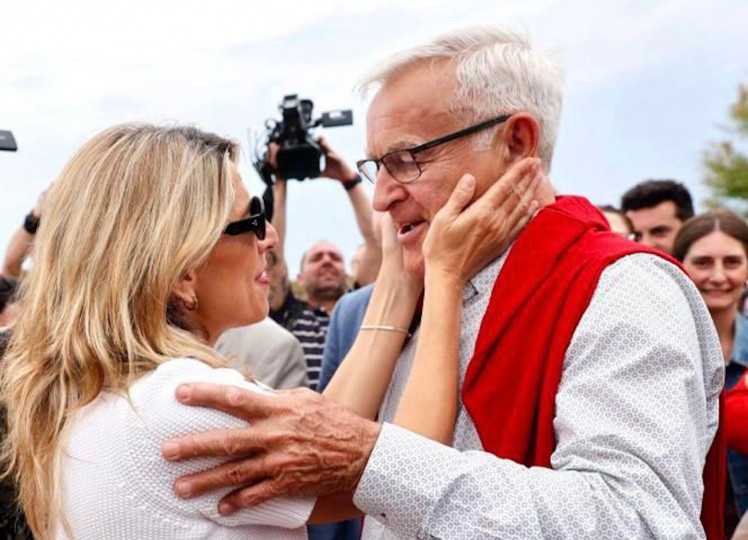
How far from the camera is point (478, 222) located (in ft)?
6.95

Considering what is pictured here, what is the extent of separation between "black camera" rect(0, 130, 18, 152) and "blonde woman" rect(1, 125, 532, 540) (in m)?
1.95

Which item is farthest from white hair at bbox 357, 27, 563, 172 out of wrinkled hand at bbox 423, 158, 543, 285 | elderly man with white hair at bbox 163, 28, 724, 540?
wrinkled hand at bbox 423, 158, 543, 285

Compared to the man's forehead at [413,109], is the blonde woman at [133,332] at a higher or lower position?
lower

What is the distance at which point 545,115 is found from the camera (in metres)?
2.26

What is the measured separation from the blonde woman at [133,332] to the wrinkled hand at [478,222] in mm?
16

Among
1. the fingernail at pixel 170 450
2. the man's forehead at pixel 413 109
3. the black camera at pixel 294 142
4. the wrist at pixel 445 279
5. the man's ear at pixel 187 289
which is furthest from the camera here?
the black camera at pixel 294 142

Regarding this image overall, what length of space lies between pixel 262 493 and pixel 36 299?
2.05ft

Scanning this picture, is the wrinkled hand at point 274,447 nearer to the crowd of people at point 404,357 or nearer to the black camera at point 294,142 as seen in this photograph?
the crowd of people at point 404,357

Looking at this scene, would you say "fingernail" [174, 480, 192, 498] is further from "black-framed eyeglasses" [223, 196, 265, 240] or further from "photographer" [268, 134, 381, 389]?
"photographer" [268, 134, 381, 389]

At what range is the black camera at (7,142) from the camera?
3768 mm

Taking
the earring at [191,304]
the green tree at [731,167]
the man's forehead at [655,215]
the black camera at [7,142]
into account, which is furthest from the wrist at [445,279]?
the green tree at [731,167]

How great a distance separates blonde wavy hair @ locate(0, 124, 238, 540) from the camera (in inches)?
70.4

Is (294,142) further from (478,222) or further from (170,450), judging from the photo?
(170,450)

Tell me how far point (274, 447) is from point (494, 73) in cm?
102
